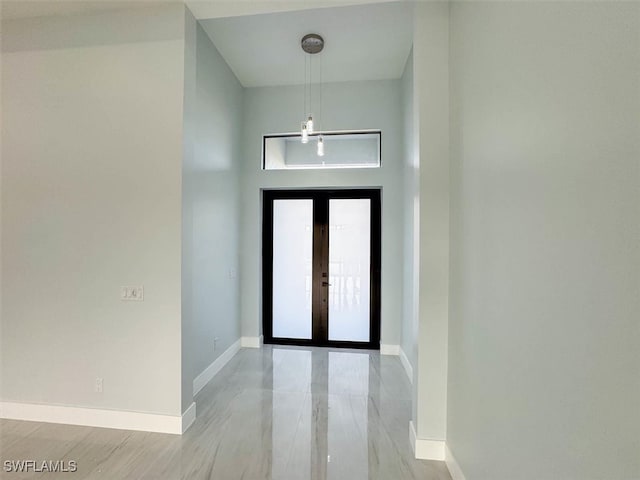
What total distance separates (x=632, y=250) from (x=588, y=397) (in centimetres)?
45

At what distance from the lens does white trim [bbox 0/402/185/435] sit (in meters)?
2.30

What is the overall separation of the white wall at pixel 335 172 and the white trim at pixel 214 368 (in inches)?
13.9

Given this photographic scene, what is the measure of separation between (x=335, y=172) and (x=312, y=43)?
4.96ft

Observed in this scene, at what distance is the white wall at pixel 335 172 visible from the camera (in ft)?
12.9

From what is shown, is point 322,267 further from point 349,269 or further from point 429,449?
point 429,449

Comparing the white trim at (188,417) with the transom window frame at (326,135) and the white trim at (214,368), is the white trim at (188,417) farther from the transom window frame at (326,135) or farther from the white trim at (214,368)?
the transom window frame at (326,135)

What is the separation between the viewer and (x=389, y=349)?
3.95 metres

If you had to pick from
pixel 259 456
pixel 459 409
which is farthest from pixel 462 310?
pixel 259 456

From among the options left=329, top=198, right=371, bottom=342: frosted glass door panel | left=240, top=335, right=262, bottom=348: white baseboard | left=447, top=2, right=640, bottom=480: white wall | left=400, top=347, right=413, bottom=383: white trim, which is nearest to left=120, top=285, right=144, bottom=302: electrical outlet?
left=240, top=335, right=262, bottom=348: white baseboard

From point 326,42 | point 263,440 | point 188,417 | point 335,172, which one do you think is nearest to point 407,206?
point 335,172

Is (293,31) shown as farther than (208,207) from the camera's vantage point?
No

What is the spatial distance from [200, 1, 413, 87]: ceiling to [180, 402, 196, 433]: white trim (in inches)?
142

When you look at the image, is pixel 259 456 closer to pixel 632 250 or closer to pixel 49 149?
pixel 632 250

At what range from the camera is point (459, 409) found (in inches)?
70.8
